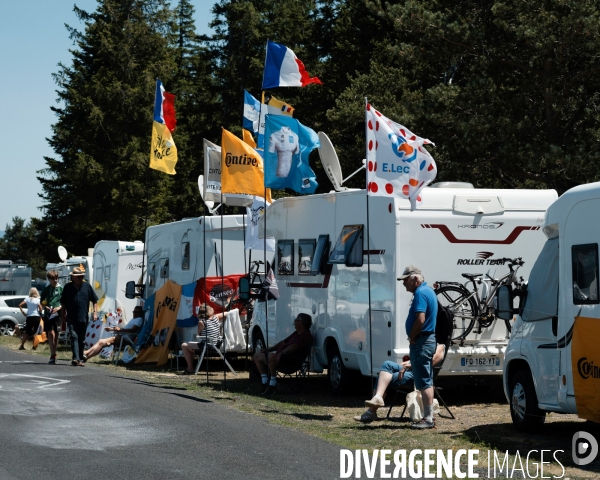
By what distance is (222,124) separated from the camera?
143 ft

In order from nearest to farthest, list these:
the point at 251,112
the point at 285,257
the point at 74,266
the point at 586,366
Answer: the point at 586,366
the point at 285,257
the point at 251,112
the point at 74,266

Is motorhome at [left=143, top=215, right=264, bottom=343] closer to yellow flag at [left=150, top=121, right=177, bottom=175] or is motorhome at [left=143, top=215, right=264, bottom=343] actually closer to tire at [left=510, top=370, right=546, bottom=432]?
yellow flag at [left=150, top=121, right=177, bottom=175]

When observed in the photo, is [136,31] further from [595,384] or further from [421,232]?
[595,384]

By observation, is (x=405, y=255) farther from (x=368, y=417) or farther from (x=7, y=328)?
(x=7, y=328)

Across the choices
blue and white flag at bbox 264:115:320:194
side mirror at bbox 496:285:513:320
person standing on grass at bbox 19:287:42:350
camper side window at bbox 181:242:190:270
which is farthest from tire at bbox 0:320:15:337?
side mirror at bbox 496:285:513:320

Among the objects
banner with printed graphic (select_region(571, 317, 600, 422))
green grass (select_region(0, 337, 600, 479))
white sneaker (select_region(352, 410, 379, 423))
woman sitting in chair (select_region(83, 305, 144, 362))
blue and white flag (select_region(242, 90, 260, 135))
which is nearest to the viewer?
banner with printed graphic (select_region(571, 317, 600, 422))

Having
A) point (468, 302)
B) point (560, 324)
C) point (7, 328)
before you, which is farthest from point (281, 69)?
point (7, 328)

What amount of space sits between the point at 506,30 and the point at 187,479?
1749cm

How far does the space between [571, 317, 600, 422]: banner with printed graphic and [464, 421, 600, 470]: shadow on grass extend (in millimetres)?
459

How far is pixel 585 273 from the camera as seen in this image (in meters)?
8.99

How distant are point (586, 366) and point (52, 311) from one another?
13441 millimetres

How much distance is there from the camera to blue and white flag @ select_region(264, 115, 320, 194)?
1395 cm

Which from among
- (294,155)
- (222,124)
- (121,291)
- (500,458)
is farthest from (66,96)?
(500,458)

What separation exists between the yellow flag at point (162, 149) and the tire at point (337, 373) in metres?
6.30
